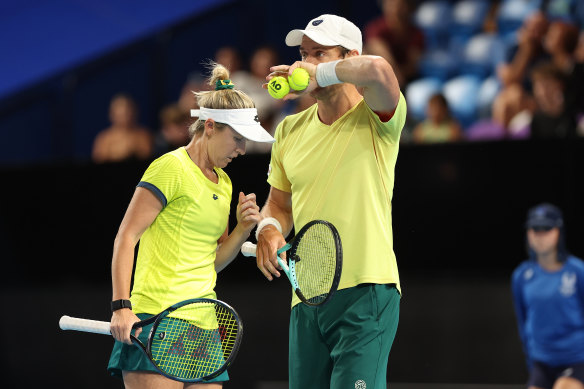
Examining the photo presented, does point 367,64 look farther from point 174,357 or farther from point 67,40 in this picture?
point 67,40

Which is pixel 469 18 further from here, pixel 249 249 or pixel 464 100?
pixel 249 249

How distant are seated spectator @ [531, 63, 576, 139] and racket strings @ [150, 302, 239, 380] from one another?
3.69m

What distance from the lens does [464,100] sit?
26.5ft

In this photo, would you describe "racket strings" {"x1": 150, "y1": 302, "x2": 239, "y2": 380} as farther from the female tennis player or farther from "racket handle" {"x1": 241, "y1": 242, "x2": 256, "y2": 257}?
"racket handle" {"x1": 241, "y1": 242, "x2": 256, "y2": 257}

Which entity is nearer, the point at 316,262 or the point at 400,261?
the point at 316,262

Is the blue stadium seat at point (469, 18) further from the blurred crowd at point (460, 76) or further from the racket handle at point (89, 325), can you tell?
the racket handle at point (89, 325)

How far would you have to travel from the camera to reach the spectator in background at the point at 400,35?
8.09m

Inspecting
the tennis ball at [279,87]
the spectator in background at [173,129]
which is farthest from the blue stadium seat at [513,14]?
the tennis ball at [279,87]

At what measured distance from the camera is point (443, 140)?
6973mm

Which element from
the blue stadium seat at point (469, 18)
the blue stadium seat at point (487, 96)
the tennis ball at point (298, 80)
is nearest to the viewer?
the tennis ball at point (298, 80)

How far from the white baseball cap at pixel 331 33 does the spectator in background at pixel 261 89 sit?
10.7ft

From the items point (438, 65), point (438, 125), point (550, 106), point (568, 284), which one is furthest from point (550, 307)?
point (438, 65)

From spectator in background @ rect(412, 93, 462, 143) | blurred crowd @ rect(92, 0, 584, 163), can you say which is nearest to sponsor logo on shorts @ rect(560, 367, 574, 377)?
blurred crowd @ rect(92, 0, 584, 163)

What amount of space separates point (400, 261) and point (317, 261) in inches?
134
